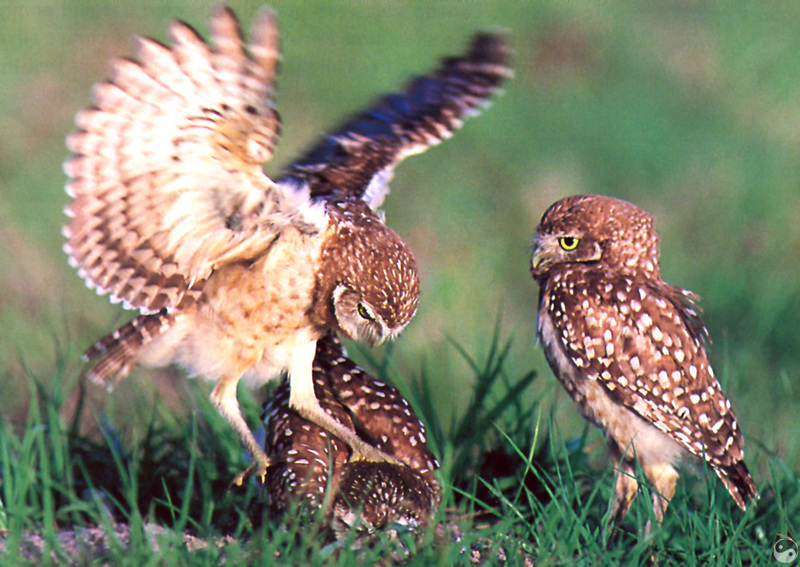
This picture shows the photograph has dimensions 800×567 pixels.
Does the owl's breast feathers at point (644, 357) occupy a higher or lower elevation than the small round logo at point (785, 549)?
higher

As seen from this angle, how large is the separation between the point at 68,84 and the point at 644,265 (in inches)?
242

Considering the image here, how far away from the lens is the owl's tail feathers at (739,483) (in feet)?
12.0

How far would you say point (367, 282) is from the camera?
11.7ft

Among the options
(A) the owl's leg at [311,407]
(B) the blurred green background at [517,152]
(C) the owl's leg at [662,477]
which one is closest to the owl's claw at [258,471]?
(A) the owl's leg at [311,407]

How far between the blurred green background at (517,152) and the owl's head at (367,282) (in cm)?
176

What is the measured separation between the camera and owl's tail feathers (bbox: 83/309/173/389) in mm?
3857

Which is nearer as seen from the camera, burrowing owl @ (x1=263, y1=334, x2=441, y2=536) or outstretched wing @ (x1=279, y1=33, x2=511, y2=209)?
burrowing owl @ (x1=263, y1=334, x2=441, y2=536)

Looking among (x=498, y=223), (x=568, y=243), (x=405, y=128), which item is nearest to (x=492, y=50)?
(x=405, y=128)

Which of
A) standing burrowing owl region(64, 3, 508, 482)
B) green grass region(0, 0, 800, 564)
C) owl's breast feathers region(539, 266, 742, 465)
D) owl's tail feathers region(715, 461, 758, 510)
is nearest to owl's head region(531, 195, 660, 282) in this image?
owl's breast feathers region(539, 266, 742, 465)

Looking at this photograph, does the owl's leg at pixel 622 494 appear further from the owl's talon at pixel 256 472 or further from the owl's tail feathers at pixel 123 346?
the owl's tail feathers at pixel 123 346

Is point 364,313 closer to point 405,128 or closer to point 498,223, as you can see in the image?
point 405,128

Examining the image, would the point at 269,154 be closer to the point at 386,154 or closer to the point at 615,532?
the point at 386,154

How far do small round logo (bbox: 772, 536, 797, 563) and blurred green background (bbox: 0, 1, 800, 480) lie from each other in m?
1.63

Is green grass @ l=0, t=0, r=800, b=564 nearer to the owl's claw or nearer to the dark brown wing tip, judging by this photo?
the owl's claw
